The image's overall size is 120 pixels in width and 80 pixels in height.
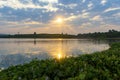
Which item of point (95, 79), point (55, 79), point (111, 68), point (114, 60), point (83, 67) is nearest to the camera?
point (95, 79)

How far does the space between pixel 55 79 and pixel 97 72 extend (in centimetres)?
118

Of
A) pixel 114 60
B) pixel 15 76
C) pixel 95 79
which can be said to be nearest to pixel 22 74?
pixel 15 76

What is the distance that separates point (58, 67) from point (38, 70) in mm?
652

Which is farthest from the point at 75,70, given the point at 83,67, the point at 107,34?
the point at 107,34

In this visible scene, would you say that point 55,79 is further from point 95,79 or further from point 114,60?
point 114,60

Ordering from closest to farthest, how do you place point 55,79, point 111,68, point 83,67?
point 55,79, point 83,67, point 111,68

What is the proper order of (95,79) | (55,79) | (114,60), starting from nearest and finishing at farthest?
(95,79) < (55,79) < (114,60)

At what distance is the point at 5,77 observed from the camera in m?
6.45

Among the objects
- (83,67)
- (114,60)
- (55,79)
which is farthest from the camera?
(114,60)

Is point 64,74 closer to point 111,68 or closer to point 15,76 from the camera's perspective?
point 15,76

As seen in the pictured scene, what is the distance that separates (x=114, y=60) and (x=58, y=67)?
227 centimetres

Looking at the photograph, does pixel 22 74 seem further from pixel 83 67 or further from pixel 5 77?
pixel 83 67

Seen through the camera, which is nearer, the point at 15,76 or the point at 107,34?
the point at 15,76

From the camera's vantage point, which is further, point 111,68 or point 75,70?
point 111,68
